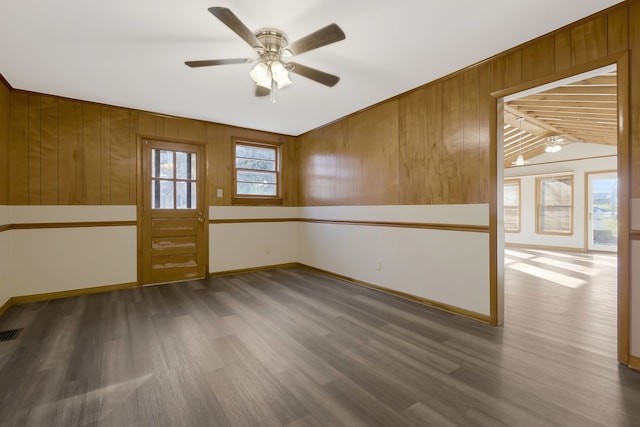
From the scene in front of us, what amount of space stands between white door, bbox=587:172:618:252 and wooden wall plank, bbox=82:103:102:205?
10571 mm

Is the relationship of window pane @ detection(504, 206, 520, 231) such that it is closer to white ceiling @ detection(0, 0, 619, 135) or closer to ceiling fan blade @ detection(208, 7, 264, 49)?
white ceiling @ detection(0, 0, 619, 135)

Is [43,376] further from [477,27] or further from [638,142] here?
[638,142]

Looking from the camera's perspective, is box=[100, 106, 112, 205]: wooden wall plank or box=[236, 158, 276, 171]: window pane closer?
box=[100, 106, 112, 205]: wooden wall plank

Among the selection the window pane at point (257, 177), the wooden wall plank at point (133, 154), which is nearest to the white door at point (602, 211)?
the window pane at point (257, 177)

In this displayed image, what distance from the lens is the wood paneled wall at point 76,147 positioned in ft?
11.6

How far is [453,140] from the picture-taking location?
3129 mm

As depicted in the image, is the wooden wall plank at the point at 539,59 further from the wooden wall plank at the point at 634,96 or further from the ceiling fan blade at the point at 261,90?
the ceiling fan blade at the point at 261,90

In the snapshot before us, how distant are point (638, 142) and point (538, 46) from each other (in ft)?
3.63

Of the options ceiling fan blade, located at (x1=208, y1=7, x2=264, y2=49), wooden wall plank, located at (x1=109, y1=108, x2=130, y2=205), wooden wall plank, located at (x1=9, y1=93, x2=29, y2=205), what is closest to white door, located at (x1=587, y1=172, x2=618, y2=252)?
ceiling fan blade, located at (x1=208, y1=7, x2=264, y2=49)

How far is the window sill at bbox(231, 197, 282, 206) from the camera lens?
199 inches

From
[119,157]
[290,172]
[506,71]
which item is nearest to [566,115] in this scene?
[506,71]

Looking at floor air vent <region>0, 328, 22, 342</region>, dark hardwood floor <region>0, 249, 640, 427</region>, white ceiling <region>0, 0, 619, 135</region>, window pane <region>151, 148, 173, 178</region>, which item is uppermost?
white ceiling <region>0, 0, 619, 135</region>

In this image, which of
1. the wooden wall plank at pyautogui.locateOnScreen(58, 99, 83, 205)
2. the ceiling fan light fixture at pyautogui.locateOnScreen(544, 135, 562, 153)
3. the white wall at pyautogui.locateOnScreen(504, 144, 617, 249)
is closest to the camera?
the wooden wall plank at pyautogui.locateOnScreen(58, 99, 83, 205)

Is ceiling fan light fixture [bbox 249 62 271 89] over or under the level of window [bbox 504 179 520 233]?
over
